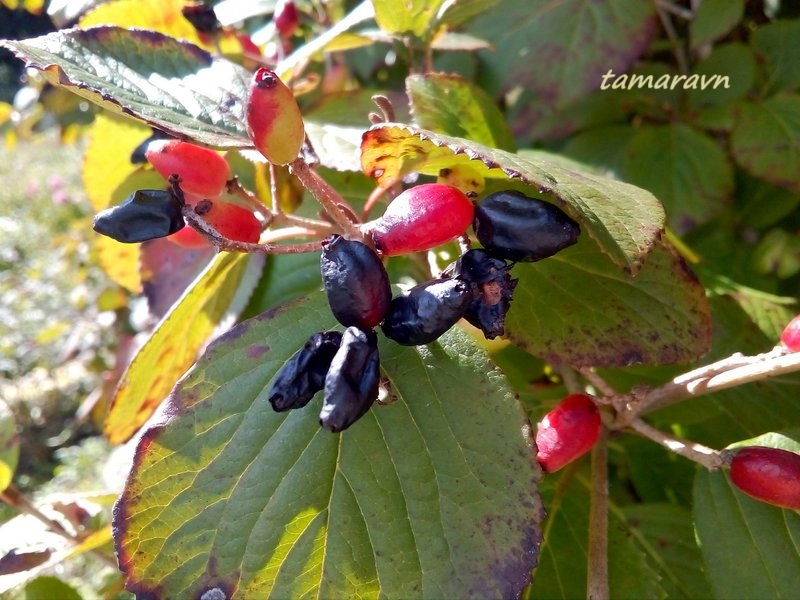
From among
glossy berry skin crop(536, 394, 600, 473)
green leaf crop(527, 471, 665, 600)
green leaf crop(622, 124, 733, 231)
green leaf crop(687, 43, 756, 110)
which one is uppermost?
glossy berry skin crop(536, 394, 600, 473)

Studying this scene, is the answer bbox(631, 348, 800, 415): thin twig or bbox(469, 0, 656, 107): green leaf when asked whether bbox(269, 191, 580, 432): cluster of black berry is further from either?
bbox(469, 0, 656, 107): green leaf

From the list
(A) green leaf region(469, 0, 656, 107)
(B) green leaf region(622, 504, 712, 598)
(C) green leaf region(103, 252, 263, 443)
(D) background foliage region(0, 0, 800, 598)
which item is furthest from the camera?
(A) green leaf region(469, 0, 656, 107)

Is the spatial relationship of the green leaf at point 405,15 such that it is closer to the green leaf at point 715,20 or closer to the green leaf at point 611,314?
the green leaf at point 611,314

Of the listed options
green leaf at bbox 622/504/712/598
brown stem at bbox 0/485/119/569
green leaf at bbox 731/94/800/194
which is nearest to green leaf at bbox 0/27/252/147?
brown stem at bbox 0/485/119/569

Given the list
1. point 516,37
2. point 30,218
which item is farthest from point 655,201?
point 30,218

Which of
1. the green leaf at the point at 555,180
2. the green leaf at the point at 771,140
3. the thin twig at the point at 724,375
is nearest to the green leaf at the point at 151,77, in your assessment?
the green leaf at the point at 555,180

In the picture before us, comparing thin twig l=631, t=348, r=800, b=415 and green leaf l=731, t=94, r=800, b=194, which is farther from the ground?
thin twig l=631, t=348, r=800, b=415
